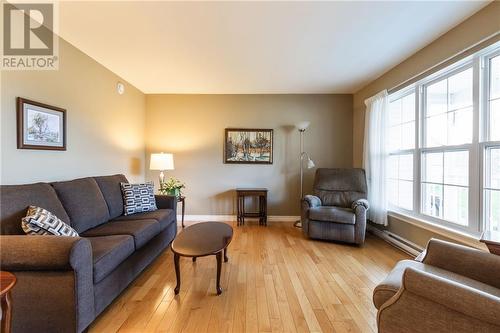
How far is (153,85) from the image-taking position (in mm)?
3916

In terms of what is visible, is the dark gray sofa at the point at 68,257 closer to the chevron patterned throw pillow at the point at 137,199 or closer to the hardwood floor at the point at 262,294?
the hardwood floor at the point at 262,294

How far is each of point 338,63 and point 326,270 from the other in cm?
262

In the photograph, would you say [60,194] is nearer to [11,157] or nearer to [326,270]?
[11,157]

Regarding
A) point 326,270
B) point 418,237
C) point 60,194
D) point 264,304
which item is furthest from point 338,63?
point 60,194

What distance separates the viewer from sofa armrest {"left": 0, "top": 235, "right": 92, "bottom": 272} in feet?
4.34

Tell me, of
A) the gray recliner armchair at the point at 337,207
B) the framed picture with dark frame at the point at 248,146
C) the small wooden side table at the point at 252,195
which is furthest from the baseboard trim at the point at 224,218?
the framed picture with dark frame at the point at 248,146

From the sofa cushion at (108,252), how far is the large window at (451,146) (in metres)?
3.18

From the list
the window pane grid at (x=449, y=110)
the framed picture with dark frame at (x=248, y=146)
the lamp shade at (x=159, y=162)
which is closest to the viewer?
the window pane grid at (x=449, y=110)

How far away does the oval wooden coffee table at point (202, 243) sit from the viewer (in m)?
1.87

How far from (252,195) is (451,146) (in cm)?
284

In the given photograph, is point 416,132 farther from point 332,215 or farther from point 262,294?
point 262,294

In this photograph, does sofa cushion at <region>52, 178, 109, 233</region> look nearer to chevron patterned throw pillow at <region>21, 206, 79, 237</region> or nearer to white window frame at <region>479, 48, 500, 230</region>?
chevron patterned throw pillow at <region>21, 206, 79, 237</region>

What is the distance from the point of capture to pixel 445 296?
1000mm

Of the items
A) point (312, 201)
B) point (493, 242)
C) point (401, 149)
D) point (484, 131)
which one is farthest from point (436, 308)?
point (401, 149)
